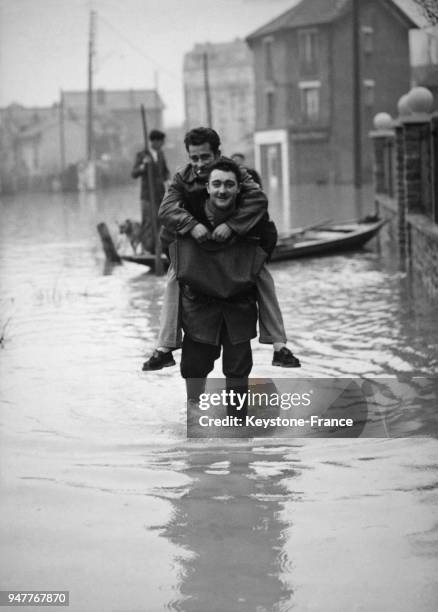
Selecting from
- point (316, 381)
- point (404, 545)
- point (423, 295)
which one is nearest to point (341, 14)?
point (423, 295)

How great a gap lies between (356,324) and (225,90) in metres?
67.2

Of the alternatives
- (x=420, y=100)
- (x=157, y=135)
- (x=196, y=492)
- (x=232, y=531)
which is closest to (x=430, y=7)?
(x=420, y=100)

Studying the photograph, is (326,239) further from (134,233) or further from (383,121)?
(383,121)

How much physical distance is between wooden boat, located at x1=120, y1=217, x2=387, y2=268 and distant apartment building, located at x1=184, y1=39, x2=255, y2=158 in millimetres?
55010

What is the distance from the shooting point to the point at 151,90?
280 ft

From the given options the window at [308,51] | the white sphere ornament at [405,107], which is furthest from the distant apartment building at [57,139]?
the white sphere ornament at [405,107]

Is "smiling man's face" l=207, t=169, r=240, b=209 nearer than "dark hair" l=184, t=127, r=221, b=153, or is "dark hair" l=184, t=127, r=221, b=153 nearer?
"smiling man's face" l=207, t=169, r=240, b=209

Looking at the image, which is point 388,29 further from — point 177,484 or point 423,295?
point 177,484

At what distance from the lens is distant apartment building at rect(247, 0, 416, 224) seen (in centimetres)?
5006

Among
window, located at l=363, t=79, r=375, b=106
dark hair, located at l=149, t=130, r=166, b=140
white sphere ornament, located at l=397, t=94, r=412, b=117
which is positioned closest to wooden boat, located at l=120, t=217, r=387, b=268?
dark hair, located at l=149, t=130, r=166, b=140

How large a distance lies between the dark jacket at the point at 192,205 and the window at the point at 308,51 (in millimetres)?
46161

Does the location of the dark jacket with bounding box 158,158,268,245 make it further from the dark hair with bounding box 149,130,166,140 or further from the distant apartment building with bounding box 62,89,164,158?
the distant apartment building with bounding box 62,89,164,158

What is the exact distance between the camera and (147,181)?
602 inches

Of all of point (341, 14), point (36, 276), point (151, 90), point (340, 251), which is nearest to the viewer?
point (36, 276)
